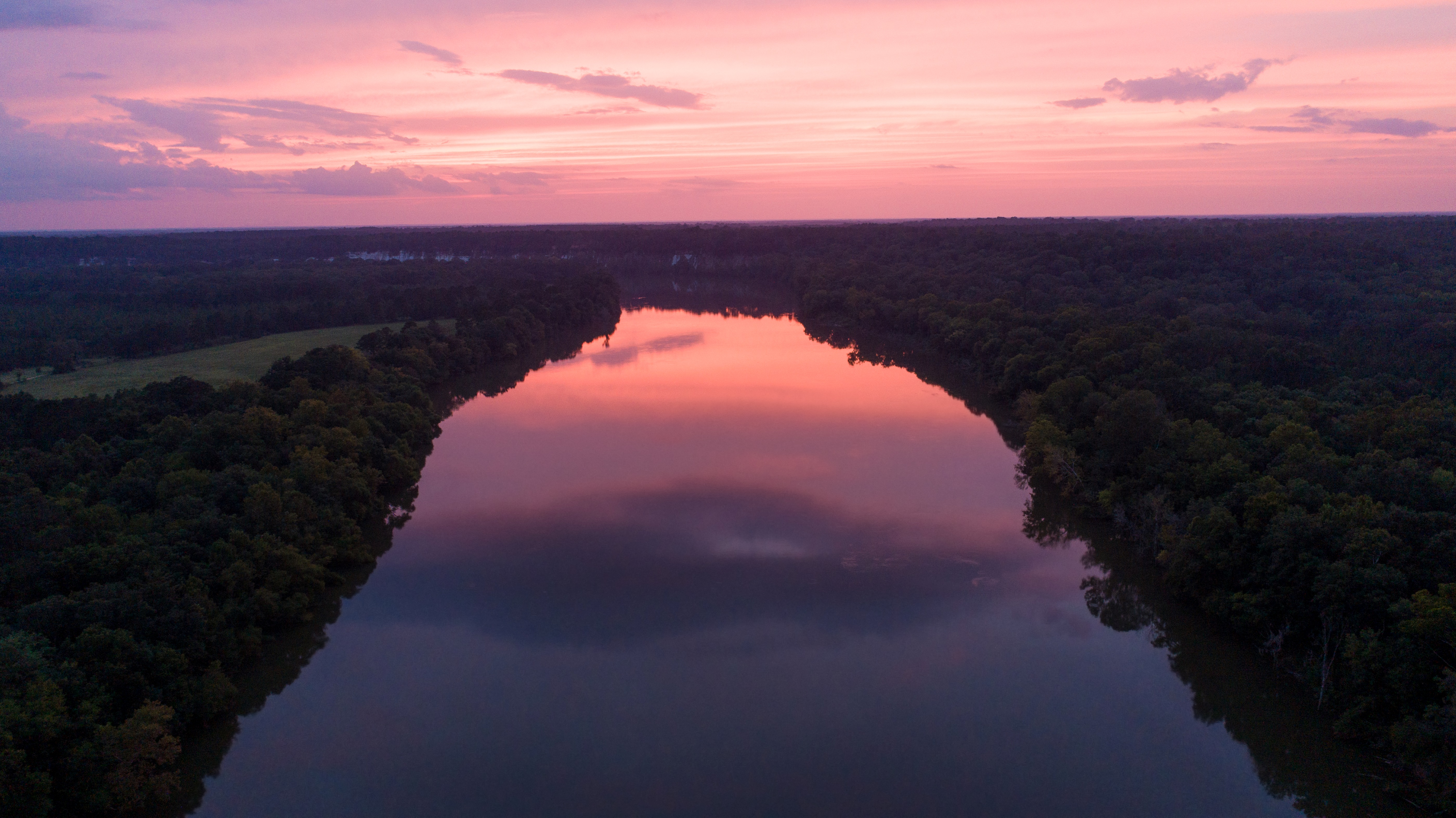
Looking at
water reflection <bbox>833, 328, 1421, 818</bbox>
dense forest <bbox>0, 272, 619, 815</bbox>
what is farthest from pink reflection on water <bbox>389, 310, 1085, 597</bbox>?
dense forest <bbox>0, 272, 619, 815</bbox>

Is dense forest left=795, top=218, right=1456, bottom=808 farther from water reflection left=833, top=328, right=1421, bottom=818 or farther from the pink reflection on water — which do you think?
the pink reflection on water

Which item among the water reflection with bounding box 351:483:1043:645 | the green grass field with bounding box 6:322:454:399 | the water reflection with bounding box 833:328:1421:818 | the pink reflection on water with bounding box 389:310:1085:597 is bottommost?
the water reflection with bounding box 833:328:1421:818

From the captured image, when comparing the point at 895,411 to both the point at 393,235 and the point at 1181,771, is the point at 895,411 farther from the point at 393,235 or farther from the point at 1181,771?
the point at 393,235

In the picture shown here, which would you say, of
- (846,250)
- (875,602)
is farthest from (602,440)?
(846,250)

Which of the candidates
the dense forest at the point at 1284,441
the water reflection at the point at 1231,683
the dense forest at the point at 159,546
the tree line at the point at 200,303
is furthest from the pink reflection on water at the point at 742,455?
the tree line at the point at 200,303

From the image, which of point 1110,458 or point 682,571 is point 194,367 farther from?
point 1110,458

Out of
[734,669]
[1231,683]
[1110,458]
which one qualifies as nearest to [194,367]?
[734,669]

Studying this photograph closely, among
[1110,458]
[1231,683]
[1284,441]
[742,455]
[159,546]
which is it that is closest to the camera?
[1231,683]
